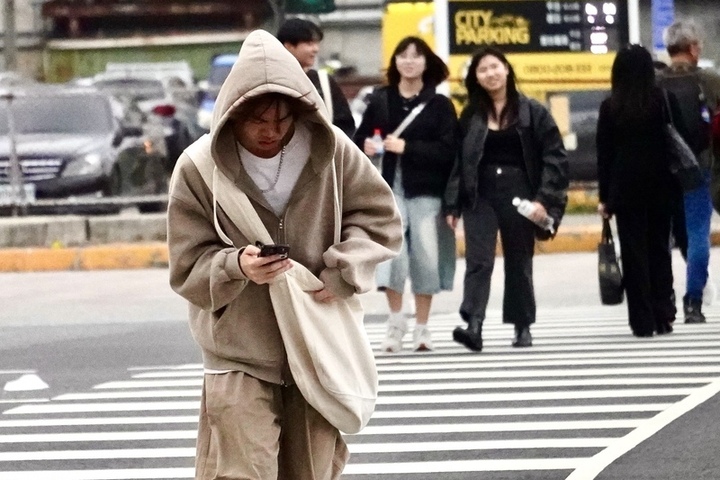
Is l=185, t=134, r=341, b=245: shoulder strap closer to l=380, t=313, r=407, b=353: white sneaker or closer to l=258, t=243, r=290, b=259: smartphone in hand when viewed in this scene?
l=258, t=243, r=290, b=259: smartphone in hand

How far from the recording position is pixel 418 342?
10.8 meters

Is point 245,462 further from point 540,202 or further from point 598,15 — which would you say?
point 598,15

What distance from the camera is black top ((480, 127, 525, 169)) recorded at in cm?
1021

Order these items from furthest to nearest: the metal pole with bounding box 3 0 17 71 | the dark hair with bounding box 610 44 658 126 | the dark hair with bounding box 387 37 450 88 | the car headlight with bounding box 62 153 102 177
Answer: the metal pole with bounding box 3 0 17 71 → the car headlight with bounding box 62 153 102 177 → the dark hair with bounding box 610 44 658 126 → the dark hair with bounding box 387 37 450 88

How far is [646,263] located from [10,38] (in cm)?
3549

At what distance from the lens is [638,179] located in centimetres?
1075

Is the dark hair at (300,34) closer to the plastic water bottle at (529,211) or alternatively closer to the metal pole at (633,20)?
the plastic water bottle at (529,211)

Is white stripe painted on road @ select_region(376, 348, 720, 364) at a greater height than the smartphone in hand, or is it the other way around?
the smartphone in hand

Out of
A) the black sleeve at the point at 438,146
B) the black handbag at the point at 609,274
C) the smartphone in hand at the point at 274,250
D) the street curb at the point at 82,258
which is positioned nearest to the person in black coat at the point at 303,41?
the black sleeve at the point at 438,146

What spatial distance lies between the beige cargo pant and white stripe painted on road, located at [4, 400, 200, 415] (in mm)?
4189

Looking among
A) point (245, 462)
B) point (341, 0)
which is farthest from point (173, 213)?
point (341, 0)

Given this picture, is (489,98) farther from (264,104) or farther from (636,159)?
(264,104)

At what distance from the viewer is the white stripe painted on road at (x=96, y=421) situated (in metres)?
8.61

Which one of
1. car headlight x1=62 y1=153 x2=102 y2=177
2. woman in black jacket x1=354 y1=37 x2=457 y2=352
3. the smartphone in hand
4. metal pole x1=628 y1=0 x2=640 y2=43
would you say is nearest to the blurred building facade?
car headlight x1=62 y1=153 x2=102 y2=177
